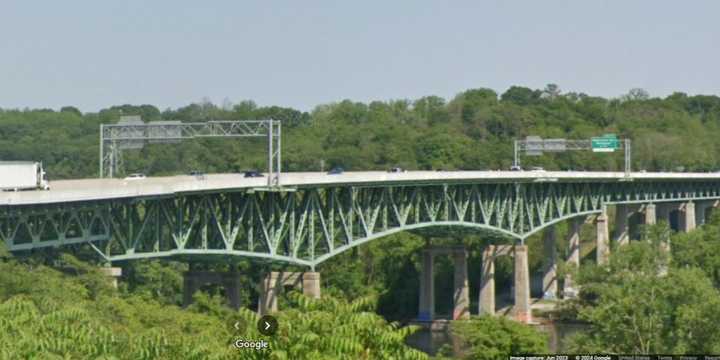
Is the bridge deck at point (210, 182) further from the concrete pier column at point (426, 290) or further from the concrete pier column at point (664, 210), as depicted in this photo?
the concrete pier column at point (664, 210)

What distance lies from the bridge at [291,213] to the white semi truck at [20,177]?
5.30 ft

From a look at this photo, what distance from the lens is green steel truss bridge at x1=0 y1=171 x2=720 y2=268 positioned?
69.4 metres

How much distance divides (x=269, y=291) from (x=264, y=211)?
26.5ft

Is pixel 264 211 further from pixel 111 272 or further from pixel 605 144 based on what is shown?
pixel 605 144

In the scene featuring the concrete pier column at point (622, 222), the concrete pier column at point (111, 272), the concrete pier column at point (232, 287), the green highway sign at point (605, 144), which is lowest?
the concrete pier column at point (232, 287)

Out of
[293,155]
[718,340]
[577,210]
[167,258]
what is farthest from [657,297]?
[293,155]

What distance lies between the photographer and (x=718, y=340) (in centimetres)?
6297

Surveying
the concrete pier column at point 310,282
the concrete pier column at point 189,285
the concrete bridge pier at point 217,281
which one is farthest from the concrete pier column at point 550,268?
the concrete pier column at point 189,285

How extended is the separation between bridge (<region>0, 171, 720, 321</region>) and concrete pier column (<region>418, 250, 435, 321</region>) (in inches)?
4.3

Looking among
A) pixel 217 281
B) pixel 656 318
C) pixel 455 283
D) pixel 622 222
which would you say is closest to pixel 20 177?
pixel 217 281

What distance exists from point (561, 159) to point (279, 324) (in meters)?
172

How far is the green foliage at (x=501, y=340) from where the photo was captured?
239 ft

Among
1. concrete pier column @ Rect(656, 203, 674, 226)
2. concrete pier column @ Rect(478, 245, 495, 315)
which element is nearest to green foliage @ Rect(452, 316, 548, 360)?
concrete pier column @ Rect(478, 245, 495, 315)

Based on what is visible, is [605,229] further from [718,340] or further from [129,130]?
[718,340]
